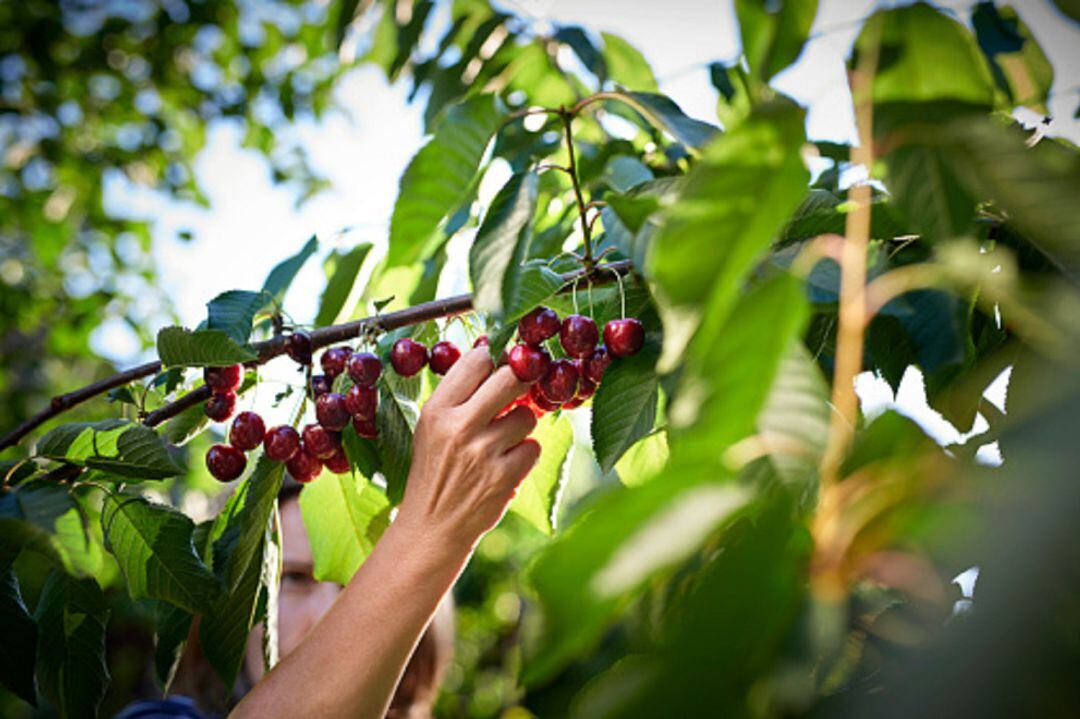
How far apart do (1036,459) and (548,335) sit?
2.09 feet

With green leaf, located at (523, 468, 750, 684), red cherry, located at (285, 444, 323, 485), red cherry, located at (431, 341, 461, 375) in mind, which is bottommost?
red cherry, located at (285, 444, 323, 485)

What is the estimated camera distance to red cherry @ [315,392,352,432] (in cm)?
101

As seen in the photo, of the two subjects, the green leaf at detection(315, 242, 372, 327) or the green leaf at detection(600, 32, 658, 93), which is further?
the green leaf at detection(600, 32, 658, 93)

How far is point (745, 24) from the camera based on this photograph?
530 millimetres

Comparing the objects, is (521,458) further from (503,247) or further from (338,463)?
(503,247)

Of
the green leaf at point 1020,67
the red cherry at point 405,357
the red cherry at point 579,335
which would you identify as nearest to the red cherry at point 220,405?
the red cherry at point 405,357

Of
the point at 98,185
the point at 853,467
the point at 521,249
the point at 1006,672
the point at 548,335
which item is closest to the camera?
the point at 1006,672

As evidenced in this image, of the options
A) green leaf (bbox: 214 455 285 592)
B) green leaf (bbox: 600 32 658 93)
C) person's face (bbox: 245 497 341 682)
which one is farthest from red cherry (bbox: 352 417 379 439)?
person's face (bbox: 245 497 341 682)

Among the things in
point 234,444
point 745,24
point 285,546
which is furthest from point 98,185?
point 745,24

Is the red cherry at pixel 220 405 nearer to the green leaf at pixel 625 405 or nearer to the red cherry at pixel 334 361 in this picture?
the red cherry at pixel 334 361

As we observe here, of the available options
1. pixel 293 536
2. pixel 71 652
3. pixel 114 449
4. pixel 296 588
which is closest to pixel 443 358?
pixel 114 449

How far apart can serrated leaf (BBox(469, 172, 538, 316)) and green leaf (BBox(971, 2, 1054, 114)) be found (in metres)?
0.48

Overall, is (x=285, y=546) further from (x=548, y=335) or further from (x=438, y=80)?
(x=548, y=335)

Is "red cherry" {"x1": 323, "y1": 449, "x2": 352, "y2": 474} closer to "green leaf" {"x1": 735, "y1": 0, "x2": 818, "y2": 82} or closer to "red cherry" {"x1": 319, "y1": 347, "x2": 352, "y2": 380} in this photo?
"red cherry" {"x1": 319, "y1": 347, "x2": 352, "y2": 380}
